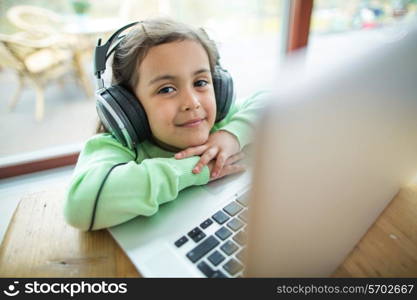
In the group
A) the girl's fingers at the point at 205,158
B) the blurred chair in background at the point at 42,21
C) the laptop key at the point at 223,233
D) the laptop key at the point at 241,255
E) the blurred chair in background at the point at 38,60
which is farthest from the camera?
the blurred chair in background at the point at 42,21

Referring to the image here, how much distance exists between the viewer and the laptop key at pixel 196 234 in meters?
0.43

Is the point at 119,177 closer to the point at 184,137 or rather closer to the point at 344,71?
the point at 184,137

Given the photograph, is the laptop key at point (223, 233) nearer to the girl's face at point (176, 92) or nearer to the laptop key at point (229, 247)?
the laptop key at point (229, 247)

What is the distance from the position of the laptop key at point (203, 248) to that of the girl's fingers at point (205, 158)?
0.16m

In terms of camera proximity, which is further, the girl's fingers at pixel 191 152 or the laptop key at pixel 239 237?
the girl's fingers at pixel 191 152

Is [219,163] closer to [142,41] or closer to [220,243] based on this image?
[220,243]

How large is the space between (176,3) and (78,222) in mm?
662

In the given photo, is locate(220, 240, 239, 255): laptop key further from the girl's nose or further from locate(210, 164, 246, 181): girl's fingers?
the girl's nose

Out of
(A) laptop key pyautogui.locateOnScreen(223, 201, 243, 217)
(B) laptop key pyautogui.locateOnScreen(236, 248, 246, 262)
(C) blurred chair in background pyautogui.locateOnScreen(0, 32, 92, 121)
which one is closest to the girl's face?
(A) laptop key pyautogui.locateOnScreen(223, 201, 243, 217)

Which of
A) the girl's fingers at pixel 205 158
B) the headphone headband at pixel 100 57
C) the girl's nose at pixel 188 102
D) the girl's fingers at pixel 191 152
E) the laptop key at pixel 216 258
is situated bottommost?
the laptop key at pixel 216 258

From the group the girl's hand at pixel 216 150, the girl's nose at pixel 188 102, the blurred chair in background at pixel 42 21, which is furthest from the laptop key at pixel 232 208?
the blurred chair in background at pixel 42 21

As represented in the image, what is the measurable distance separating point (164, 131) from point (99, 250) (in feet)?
0.92

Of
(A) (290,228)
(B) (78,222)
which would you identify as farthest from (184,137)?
(A) (290,228)

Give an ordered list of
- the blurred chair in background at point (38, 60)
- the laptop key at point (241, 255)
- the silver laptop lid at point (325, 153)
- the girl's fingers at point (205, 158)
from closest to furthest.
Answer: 1. the silver laptop lid at point (325, 153)
2. the laptop key at point (241, 255)
3. the girl's fingers at point (205, 158)
4. the blurred chair in background at point (38, 60)
